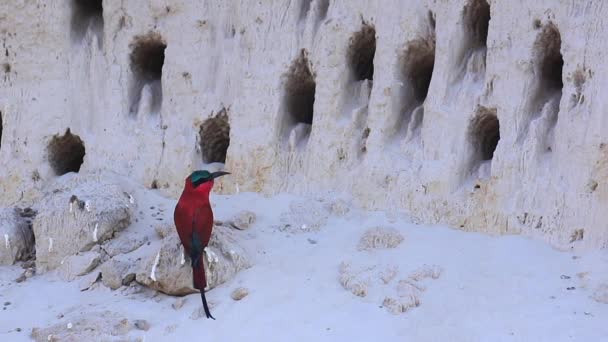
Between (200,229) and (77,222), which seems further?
(77,222)

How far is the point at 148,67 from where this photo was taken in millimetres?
9055

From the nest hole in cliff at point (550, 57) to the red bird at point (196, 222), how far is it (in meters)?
2.24

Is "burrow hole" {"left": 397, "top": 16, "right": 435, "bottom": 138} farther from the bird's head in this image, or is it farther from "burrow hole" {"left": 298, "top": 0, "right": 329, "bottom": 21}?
the bird's head

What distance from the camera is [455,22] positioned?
7.51m

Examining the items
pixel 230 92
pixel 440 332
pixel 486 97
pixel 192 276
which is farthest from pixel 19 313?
pixel 486 97

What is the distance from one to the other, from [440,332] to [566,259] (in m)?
0.92

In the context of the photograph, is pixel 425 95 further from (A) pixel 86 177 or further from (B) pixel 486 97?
(A) pixel 86 177

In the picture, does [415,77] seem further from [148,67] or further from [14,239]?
[14,239]

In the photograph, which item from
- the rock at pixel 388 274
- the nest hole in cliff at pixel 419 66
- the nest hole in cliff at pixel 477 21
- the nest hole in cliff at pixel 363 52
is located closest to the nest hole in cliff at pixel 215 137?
the nest hole in cliff at pixel 363 52

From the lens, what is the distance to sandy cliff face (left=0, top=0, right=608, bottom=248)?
6.92 meters

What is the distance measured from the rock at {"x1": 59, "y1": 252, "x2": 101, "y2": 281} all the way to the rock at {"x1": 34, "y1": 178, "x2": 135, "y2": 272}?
66 millimetres

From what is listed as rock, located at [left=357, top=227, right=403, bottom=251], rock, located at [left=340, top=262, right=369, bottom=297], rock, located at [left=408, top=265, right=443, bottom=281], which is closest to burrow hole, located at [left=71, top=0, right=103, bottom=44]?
rock, located at [left=357, top=227, right=403, bottom=251]

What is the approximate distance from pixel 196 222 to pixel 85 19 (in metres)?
2.84

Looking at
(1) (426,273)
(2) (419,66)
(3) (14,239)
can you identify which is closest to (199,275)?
(1) (426,273)
